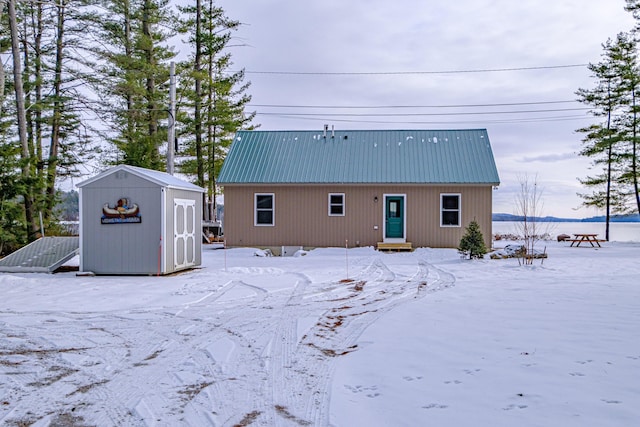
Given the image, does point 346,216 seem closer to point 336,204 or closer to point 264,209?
point 336,204

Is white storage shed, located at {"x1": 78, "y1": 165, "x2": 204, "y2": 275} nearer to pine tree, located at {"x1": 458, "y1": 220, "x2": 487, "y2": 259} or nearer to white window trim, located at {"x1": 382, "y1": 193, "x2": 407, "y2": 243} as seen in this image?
white window trim, located at {"x1": 382, "y1": 193, "x2": 407, "y2": 243}

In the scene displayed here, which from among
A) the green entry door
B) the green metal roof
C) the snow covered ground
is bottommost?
the snow covered ground

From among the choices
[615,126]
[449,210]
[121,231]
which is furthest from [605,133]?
[121,231]

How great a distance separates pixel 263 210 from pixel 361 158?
425 centimetres

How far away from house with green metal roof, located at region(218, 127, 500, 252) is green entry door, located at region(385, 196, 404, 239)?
0.04 meters

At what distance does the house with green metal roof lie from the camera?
1720cm

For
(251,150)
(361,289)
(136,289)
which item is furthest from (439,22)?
(136,289)

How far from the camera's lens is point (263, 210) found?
59.1 ft

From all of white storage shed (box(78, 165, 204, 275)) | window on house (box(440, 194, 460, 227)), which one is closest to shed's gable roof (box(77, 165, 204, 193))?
white storage shed (box(78, 165, 204, 275))

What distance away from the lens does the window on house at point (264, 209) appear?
1798 cm

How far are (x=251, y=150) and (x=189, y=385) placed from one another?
1546cm

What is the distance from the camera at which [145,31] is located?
22.7 meters

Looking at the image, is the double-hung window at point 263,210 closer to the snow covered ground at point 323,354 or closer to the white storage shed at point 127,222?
the white storage shed at point 127,222

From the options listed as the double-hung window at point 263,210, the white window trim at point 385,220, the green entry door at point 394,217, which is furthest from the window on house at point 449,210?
the double-hung window at point 263,210
